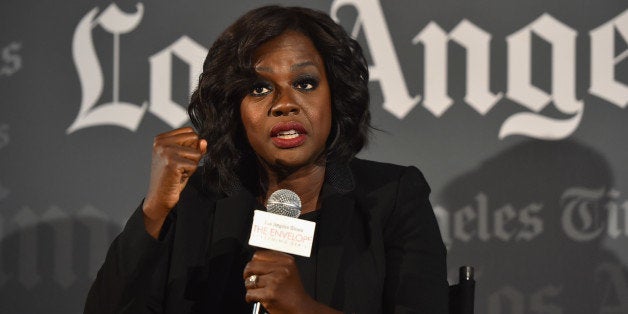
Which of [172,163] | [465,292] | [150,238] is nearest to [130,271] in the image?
[150,238]

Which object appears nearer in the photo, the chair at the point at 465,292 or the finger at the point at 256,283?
the finger at the point at 256,283

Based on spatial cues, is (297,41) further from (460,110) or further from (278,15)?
(460,110)

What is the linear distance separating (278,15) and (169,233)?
534mm

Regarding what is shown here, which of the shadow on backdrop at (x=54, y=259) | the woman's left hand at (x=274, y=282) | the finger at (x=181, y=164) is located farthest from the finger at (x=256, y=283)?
the shadow on backdrop at (x=54, y=259)

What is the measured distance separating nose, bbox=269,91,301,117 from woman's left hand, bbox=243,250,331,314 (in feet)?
1.27

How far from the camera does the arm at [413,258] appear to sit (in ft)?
5.70

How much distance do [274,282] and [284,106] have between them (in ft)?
1.43

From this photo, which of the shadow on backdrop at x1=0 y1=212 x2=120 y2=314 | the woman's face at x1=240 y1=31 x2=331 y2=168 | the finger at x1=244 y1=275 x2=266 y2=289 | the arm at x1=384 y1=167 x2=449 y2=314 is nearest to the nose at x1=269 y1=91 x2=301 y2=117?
the woman's face at x1=240 y1=31 x2=331 y2=168

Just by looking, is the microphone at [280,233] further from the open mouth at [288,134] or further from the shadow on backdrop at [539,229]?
the shadow on backdrop at [539,229]

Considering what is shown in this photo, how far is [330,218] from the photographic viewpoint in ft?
5.96

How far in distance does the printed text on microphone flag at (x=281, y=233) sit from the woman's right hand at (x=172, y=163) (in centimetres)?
20

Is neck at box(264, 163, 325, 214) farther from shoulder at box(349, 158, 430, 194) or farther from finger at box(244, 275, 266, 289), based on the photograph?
finger at box(244, 275, 266, 289)

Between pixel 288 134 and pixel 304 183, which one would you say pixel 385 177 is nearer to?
pixel 304 183

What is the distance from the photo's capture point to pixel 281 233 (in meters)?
1.39
